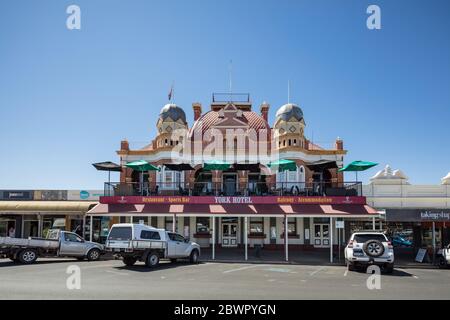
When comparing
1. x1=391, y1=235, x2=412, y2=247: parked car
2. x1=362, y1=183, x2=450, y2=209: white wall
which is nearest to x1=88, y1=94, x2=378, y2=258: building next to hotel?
x1=362, y1=183, x2=450, y2=209: white wall

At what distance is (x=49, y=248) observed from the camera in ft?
65.7

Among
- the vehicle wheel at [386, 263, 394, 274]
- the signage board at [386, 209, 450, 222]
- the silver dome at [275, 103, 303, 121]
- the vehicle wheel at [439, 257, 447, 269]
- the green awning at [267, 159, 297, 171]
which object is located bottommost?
the vehicle wheel at [439, 257, 447, 269]

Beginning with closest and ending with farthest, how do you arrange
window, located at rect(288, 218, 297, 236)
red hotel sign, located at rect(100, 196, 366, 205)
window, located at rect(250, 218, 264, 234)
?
red hotel sign, located at rect(100, 196, 366, 205)
window, located at rect(288, 218, 297, 236)
window, located at rect(250, 218, 264, 234)

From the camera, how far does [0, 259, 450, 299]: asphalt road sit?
10.8 metres

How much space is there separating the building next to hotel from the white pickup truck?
6560 millimetres

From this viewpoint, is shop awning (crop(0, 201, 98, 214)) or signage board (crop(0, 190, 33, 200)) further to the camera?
signage board (crop(0, 190, 33, 200))

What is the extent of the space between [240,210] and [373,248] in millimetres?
10033

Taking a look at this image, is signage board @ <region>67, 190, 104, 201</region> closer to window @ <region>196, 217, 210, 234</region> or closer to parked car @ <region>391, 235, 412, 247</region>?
→ window @ <region>196, 217, 210, 234</region>

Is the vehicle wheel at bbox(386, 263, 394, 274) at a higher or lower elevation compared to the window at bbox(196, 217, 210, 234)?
lower

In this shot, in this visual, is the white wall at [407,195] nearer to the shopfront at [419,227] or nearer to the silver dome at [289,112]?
the shopfront at [419,227]

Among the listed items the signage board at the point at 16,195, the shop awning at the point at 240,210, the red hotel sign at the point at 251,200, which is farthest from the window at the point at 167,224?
the signage board at the point at 16,195
